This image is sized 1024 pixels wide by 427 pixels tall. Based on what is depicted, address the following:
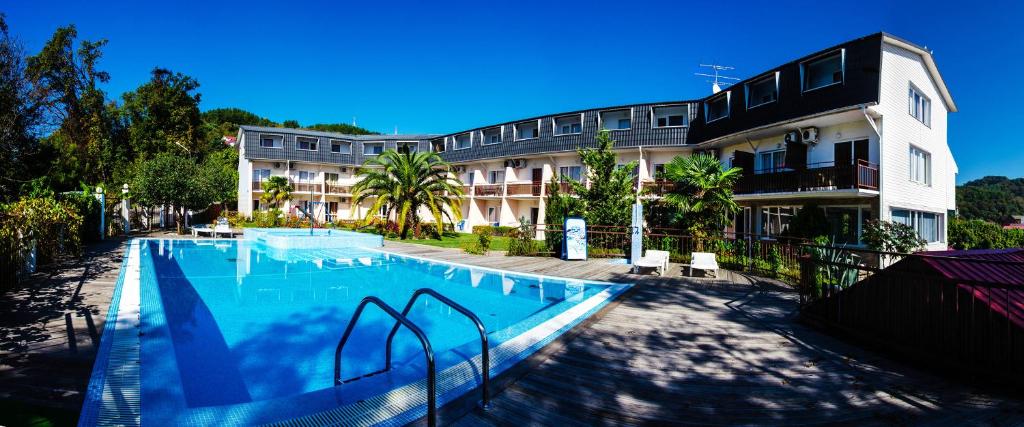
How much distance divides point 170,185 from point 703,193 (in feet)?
88.1

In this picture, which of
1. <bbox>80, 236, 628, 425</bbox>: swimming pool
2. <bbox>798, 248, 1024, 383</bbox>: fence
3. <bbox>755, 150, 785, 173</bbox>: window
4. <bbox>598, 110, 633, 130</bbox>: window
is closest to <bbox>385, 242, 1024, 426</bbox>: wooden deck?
<bbox>798, 248, 1024, 383</bbox>: fence

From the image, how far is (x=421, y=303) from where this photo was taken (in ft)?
33.1

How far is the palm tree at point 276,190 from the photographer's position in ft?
117

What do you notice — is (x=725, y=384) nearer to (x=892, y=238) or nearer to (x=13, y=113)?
(x=892, y=238)

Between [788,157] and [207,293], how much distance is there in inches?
778

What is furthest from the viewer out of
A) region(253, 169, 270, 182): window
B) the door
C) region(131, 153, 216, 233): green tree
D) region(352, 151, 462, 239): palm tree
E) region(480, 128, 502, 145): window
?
region(253, 169, 270, 182): window

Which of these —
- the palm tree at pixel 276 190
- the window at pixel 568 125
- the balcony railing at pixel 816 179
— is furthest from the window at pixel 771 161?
the palm tree at pixel 276 190

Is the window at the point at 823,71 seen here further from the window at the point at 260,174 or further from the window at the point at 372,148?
the window at the point at 260,174

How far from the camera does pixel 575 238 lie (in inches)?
618

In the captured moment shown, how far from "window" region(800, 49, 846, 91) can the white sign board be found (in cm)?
1054

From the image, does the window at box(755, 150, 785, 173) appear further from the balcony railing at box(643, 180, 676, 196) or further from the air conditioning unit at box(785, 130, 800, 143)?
the balcony railing at box(643, 180, 676, 196)

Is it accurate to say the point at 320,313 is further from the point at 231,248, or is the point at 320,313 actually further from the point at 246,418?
the point at 231,248

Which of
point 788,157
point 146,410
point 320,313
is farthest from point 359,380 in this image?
point 788,157

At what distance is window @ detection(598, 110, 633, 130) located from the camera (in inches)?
1075
